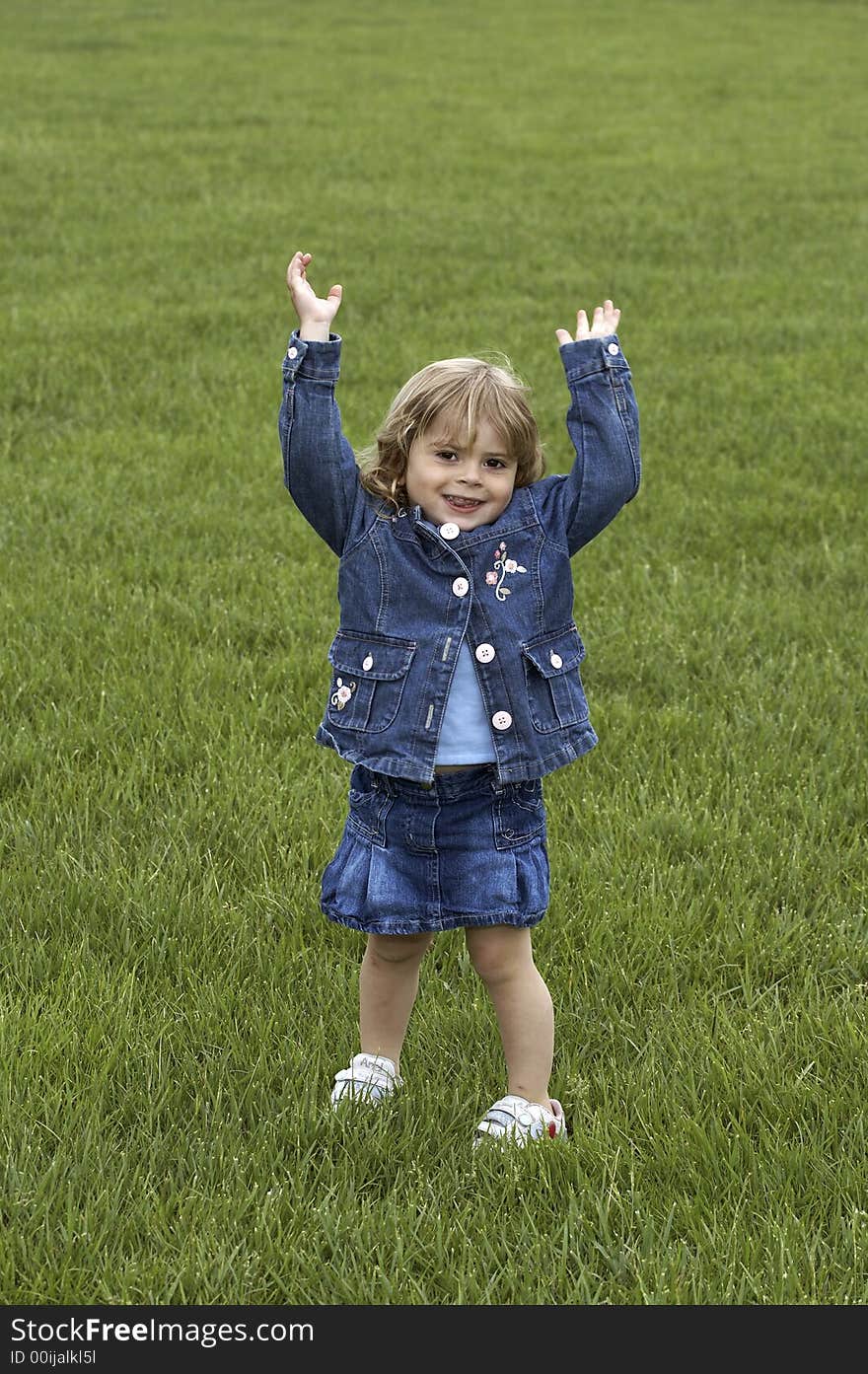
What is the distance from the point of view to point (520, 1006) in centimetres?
318

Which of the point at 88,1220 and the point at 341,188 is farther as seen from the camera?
the point at 341,188

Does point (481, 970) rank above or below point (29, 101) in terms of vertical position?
below

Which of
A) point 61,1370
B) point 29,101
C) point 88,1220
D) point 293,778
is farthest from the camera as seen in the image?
point 29,101

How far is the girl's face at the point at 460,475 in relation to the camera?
3.05m

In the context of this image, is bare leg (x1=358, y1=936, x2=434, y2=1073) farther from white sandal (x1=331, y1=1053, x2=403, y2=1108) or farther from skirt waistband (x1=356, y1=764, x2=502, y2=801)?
skirt waistband (x1=356, y1=764, x2=502, y2=801)

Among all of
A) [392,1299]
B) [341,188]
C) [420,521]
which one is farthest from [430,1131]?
[341,188]

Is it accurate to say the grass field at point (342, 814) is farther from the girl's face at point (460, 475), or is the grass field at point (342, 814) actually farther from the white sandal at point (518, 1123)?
the girl's face at point (460, 475)

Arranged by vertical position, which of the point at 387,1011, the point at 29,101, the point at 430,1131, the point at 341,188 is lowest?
the point at 430,1131

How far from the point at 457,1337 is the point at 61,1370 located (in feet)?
2.27

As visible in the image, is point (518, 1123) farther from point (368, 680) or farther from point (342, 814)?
point (342, 814)

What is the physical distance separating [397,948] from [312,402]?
116 cm

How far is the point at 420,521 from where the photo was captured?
308 centimetres

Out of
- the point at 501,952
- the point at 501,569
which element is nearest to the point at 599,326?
the point at 501,569

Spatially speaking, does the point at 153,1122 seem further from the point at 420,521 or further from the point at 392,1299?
the point at 420,521
